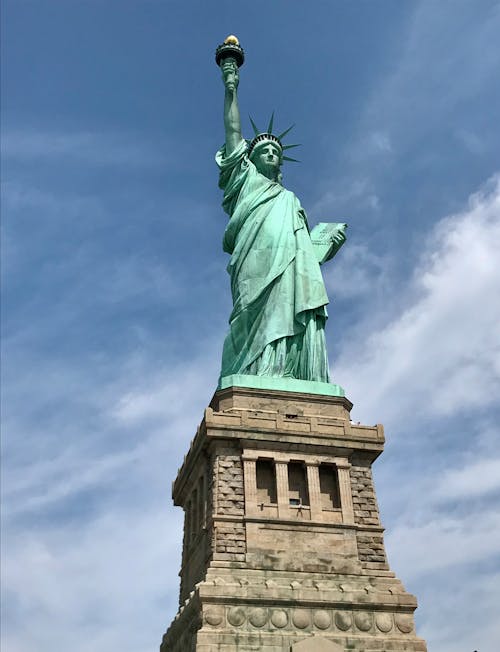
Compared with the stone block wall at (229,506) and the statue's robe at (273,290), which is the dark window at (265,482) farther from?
the statue's robe at (273,290)

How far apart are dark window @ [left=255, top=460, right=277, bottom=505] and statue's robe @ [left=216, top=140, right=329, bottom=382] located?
3127 millimetres

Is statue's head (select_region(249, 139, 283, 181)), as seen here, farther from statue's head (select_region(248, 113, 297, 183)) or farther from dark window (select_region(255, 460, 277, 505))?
dark window (select_region(255, 460, 277, 505))

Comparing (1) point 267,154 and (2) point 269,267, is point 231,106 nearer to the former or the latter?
(1) point 267,154

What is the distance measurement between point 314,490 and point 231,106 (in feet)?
51.3

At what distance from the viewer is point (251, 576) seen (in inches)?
705

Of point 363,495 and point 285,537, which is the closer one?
point 285,537

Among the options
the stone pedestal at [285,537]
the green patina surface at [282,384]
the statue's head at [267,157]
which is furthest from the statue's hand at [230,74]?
the stone pedestal at [285,537]

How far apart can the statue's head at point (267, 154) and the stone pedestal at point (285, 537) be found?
10.0 m

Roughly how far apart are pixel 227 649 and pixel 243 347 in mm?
9334

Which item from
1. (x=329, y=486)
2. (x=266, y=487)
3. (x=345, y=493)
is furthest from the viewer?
(x=329, y=486)

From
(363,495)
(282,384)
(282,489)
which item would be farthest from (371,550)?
(282,384)

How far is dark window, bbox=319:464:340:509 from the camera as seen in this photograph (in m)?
19.9

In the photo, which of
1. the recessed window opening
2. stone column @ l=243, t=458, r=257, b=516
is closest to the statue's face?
the recessed window opening

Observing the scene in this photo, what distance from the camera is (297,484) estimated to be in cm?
2009
